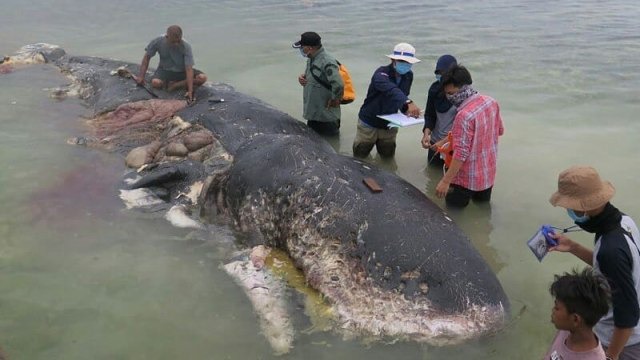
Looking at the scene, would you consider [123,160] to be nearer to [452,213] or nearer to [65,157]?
[65,157]

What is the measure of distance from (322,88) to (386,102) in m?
1.03

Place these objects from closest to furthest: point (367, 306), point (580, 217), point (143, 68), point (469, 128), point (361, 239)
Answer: point (580, 217)
point (367, 306)
point (361, 239)
point (469, 128)
point (143, 68)

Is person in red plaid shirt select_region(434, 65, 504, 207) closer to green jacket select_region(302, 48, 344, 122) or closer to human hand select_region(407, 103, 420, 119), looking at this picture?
human hand select_region(407, 103, 420, 119)

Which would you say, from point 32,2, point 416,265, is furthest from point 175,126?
point 32,2

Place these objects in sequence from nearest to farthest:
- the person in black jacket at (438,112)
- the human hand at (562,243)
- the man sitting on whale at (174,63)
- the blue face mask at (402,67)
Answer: the human hand at (562,243), the person in black jacket at (438,112), the blue face mask at (402,67), the man sitting on whale at (174,63)

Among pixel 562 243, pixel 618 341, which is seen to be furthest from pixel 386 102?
pixel 618 341

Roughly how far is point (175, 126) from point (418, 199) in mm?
4108

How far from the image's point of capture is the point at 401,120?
22.4 ft

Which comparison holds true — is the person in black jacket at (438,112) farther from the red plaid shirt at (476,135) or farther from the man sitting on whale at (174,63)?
the man sitting on whale at (174,63)

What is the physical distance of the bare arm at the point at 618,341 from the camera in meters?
3.13

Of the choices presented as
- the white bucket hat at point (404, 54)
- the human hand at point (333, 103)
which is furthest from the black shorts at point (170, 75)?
the white bucket hat at point (404, 54)

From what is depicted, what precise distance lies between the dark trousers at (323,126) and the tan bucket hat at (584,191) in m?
5.27

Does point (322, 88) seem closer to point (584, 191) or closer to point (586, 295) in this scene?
point (584, 191)

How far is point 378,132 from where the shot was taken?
7777mm
